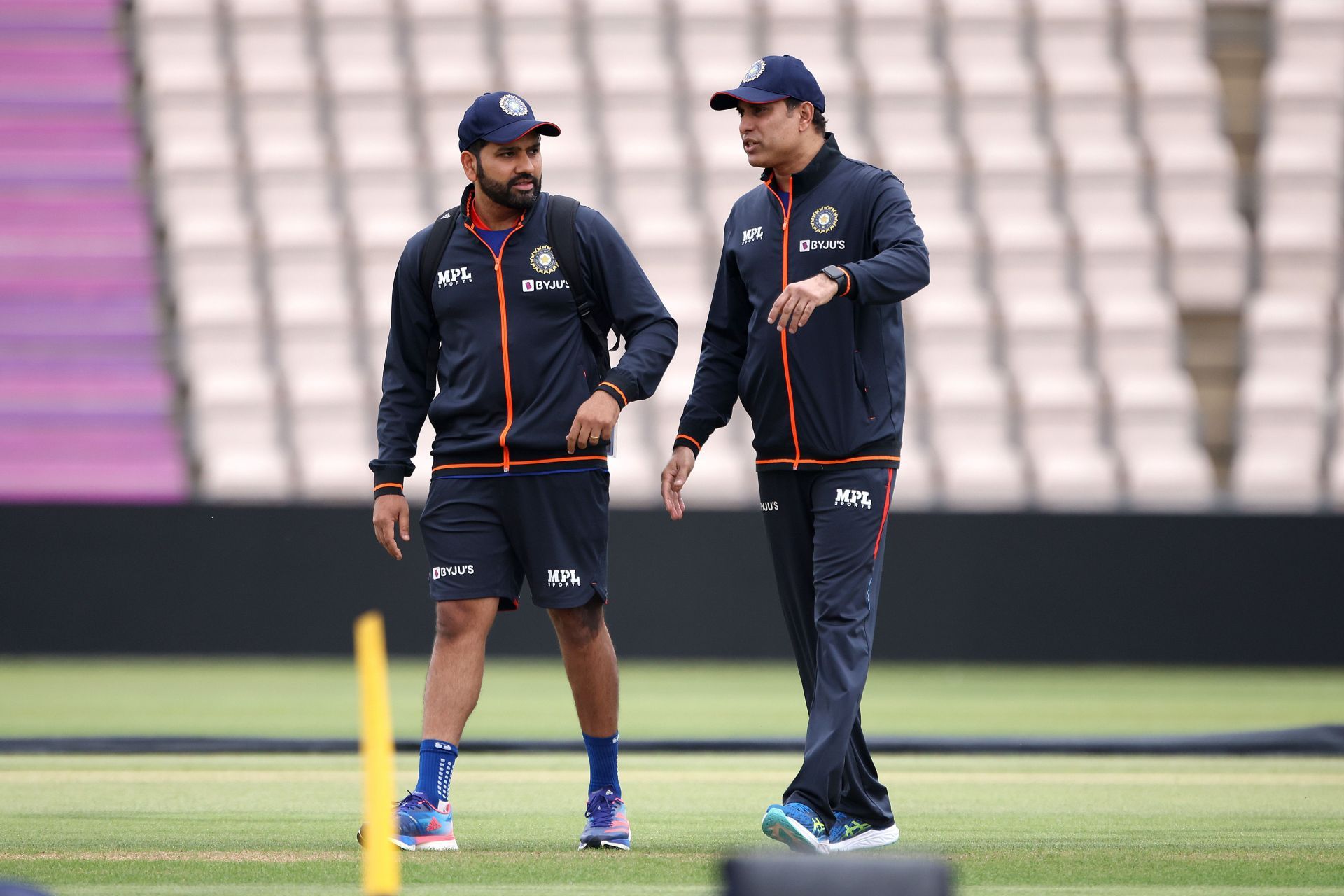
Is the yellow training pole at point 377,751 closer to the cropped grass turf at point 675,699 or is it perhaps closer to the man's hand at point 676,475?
the man's hand at point 676,475

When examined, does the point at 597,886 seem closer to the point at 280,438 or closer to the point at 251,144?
the point at 280,438

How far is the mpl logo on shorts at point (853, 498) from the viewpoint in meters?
4.54

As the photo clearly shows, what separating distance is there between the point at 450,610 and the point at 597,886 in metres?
1.03

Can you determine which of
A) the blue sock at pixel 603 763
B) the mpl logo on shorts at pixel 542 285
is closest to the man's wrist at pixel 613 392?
the mpl logo on shorts at pixel 542 285

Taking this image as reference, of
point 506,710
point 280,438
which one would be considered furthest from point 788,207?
point 280,438

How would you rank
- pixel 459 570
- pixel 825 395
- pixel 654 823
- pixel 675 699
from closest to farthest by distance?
pixel 825 395 → pixel 459 570 → pixel 654 823 → pixel 675 699

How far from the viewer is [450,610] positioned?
185 inches

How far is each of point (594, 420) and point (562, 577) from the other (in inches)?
16.1

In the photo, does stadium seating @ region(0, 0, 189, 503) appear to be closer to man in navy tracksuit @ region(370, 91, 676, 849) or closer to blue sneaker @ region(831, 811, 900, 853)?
man in navy tracksuit @ region(370, 91, 676, 849)

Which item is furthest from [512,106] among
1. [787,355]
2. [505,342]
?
[787,355]

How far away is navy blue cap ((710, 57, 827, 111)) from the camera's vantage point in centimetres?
464

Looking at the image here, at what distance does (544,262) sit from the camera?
4.80 meters

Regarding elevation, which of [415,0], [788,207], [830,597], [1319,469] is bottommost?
[830,597]

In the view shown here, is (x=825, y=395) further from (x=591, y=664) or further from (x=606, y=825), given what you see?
(x=606, y=825)
